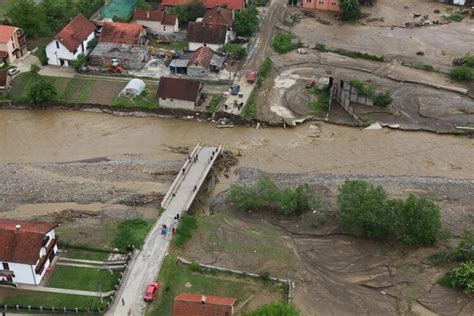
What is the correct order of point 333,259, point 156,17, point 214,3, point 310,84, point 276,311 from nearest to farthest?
point 276,311
point 333,259
point 310,84
point 156,17
point 214,3

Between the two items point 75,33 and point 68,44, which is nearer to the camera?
point 68,44

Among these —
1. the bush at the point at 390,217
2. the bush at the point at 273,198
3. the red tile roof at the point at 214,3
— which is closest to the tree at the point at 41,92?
the red tile roof at the point at 214,3

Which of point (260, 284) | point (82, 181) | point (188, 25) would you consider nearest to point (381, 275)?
point (260, 284)

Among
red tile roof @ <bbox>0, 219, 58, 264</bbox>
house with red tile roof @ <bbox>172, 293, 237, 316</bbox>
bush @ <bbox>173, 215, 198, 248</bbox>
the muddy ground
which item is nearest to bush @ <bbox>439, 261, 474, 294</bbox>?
the muddy ground

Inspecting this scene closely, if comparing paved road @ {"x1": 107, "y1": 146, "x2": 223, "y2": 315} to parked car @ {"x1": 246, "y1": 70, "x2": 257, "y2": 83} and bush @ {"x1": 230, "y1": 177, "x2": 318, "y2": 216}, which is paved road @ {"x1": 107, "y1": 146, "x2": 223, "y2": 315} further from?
parked car @ {"x1": 246, "y1": 70, "x2": 257, "y2": 83}

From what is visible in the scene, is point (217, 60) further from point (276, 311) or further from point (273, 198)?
point (276, 311)

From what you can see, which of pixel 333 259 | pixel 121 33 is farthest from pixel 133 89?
pixel 333 259

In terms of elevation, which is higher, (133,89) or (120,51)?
(120,51)

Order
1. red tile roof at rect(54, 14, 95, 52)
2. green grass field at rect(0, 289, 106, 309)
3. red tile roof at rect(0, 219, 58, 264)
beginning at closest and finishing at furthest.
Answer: green grass field at rect(0, 289, 106, 309) → red tile roof at rect(0, 219, 58, 264) → red tile roof at rect(54, 14, 95, 52)
